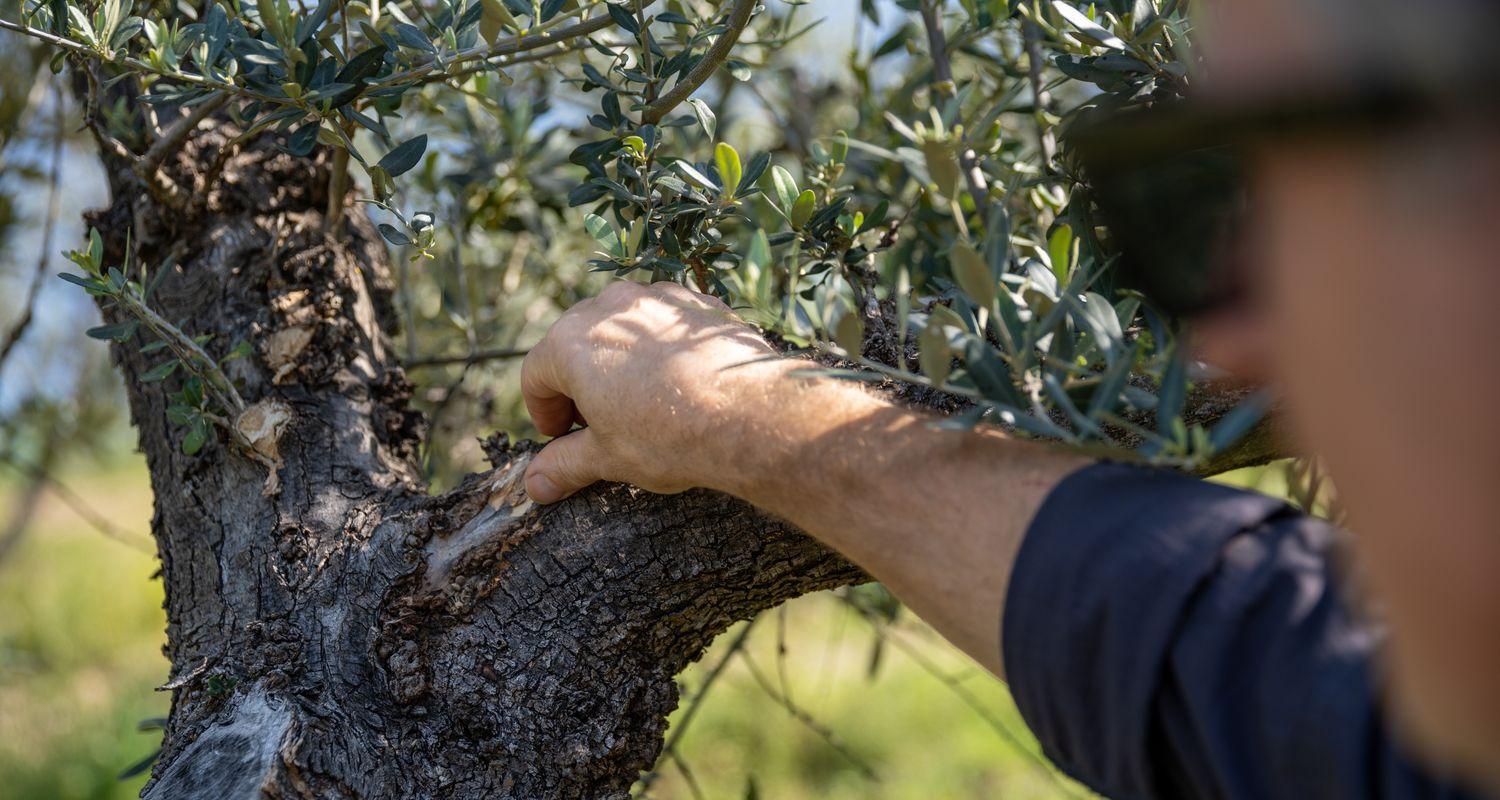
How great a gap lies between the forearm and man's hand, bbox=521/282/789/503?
0.03 meters

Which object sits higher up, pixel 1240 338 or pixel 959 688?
pixel 1240 338

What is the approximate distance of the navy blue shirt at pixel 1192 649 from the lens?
2.43 feet

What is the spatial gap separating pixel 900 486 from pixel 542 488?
18.5 inches

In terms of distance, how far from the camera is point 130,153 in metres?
1.54

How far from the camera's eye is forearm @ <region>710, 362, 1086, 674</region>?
0.95m

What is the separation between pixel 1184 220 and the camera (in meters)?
0.83

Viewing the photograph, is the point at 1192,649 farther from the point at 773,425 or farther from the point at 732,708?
the point at 732,708

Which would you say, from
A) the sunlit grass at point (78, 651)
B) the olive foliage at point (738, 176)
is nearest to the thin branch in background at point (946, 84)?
the olive foliage at point (738, 176)

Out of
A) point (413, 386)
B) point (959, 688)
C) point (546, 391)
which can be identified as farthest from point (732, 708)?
point (546, 391)

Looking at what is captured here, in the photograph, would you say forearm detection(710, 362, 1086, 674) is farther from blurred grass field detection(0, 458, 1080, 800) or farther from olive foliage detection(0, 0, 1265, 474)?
blurred grass field detection(0, 458, 1080, 800)

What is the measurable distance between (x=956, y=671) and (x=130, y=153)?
12.4 ft

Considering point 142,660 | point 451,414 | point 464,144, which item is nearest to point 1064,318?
point 464,144

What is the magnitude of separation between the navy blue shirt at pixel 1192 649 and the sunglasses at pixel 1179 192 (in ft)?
0.58

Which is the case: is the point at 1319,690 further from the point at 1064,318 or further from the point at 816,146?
the point at 816,146
